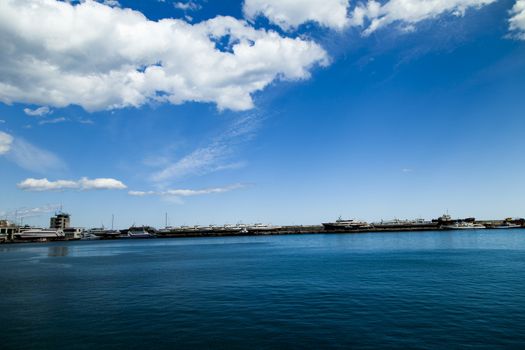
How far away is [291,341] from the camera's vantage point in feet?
71.6

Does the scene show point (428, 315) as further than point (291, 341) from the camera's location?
Yes

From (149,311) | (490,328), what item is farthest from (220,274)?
(490,328)

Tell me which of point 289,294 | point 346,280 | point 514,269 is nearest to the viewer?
point 289,294

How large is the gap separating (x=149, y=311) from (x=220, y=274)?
23.4 meters

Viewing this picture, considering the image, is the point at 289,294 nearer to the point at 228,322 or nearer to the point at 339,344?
the point at 228,322

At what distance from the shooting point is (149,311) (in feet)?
99.4

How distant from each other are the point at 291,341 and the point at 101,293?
27.2 meters

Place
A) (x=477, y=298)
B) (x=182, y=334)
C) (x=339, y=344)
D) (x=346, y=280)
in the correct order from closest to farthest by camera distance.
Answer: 1. (x=339, y=344)
2. (x=182, y=334)
3. (x=477, y=298)
4. (x=346, y=280)

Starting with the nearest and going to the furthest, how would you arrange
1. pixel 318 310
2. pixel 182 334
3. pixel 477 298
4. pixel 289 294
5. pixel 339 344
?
pixel 339 344
pixel 182 334
pixel 318 310
pixel 477 298
pixel 289 294

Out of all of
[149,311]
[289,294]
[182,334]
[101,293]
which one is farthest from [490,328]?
[101,293]

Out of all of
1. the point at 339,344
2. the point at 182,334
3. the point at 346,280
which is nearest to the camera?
the point at 339,344

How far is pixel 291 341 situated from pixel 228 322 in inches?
257

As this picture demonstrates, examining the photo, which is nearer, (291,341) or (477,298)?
(291,341)

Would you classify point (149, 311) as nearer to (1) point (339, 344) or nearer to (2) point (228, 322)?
(2) point (228, 322)
